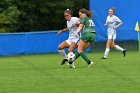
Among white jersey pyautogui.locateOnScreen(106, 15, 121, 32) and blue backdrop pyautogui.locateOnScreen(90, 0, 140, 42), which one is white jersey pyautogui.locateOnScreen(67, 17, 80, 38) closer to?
white jersey pyautogui.locateOnScreen(106, 15, 121, 32)

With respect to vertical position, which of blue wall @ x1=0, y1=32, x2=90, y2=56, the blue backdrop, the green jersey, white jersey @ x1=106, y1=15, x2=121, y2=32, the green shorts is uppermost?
the green jersey

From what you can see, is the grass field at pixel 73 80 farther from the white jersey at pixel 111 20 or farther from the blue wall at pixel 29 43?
the blue wall at pixel 29 43

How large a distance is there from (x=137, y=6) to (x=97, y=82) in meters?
→ 15.5

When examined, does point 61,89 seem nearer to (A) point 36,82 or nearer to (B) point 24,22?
(A) point 36,82

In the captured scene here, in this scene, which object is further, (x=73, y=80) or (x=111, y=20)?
(x=111, y=20)

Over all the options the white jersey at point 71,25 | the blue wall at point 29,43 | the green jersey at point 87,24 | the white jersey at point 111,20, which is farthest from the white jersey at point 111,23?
the blue wall at point 29,43

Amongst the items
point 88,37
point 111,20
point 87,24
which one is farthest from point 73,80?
point 111,20

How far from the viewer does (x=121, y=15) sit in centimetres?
2719

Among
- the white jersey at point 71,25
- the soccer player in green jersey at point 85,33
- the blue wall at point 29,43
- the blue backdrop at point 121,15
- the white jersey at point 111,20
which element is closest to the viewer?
the soccer player in green jersey at point 85,33

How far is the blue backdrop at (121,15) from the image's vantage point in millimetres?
26906

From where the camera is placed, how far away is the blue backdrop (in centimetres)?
2691

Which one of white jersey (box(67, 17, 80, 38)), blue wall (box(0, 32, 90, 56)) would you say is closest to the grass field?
white jersey (box(67, 17, 80, 38))

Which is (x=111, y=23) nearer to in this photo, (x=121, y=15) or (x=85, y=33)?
(x=85, y=33)

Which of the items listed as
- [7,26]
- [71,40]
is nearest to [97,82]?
[71,40]
